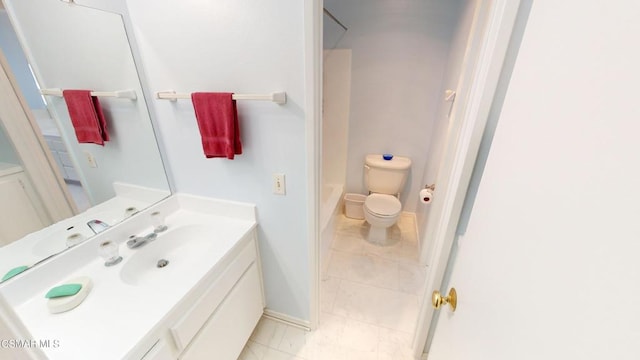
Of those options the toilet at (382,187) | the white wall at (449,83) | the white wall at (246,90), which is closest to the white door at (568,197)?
the white wall at (246,90)

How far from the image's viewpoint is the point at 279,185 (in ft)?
4.12

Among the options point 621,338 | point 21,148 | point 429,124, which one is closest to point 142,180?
point 21,148

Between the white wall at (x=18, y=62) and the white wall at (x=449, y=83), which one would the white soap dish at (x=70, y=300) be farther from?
the white wall at (x=449, y=83)

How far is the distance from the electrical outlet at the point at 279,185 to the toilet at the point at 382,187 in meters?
1.22

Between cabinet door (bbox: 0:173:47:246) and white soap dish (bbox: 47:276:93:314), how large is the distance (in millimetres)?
251

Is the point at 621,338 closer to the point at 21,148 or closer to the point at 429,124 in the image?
the point at 21,148

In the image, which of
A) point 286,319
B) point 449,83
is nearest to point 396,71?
point 449,83

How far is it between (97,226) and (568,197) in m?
1.62

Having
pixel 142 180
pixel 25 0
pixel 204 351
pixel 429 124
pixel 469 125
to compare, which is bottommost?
pixel 204 351

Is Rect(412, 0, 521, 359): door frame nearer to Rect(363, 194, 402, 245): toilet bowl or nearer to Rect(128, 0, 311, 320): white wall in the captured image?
Rect(128, 0, 311, 320): white wall

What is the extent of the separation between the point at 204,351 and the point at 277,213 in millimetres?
690

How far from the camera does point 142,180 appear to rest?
52.4 inches

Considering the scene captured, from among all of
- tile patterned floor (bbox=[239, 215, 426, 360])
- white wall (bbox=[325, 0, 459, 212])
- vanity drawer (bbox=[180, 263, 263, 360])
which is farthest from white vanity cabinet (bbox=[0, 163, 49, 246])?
white wall (bbox=[325, 0, 459, 212])

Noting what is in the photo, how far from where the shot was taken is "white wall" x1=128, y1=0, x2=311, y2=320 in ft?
3.33
